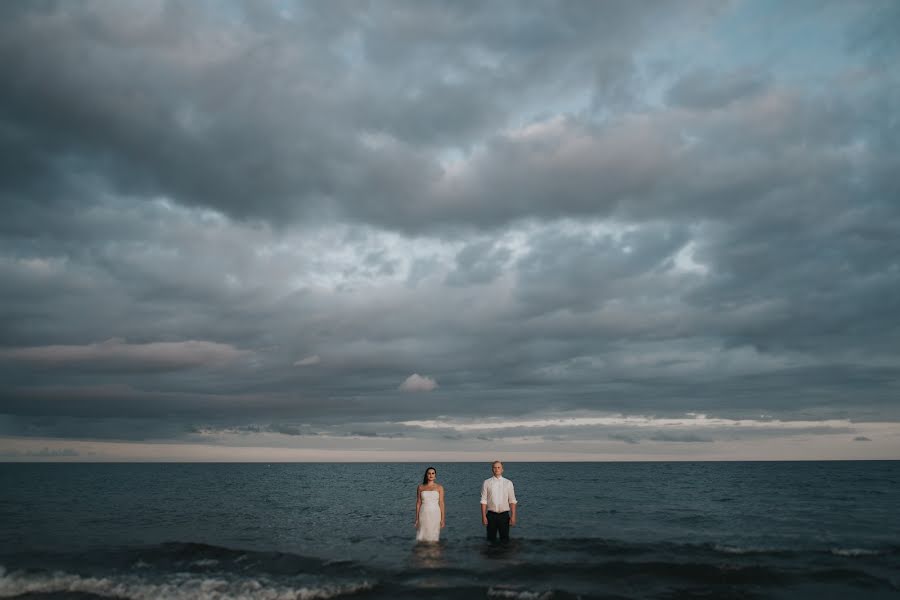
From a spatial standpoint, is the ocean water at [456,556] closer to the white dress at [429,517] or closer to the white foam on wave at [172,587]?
the white foam on wave at [172,587]

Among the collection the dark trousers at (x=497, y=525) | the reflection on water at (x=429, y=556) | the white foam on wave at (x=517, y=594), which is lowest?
the reflection on water at (x=429, y=556)

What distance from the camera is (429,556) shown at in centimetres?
1770

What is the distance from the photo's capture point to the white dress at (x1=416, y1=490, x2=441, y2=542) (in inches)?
694

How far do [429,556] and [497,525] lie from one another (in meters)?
2.71

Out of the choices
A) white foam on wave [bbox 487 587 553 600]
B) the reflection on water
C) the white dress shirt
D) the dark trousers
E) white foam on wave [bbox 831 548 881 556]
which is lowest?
white foam on wave [bbox 831 548 881 556]

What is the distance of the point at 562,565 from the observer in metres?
17.3

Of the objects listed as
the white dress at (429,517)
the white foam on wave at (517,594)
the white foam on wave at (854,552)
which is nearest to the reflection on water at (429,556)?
the white dress at (429,517)

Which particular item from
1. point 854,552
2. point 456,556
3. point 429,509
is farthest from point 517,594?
point 854,552

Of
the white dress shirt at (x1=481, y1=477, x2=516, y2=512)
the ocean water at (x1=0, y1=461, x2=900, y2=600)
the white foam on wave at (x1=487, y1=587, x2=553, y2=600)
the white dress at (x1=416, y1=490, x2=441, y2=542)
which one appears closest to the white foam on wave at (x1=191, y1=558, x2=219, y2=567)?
the ocean water at (x1=0, y1=461, x2=900, y2=600)

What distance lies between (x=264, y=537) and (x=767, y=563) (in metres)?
20.2

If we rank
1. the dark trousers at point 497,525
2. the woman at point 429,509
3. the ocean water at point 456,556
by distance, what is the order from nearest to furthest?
the ocean water at point 456,556
the woman at point 429,509
the dark trousers at point 497,525

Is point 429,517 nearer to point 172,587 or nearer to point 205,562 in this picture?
point 172,587

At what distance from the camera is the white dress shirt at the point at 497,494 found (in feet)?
58.5

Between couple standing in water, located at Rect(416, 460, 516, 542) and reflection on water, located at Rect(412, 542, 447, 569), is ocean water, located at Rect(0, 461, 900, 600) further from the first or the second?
couple standing in water, located at Rect(416, 460, 516, 542)
